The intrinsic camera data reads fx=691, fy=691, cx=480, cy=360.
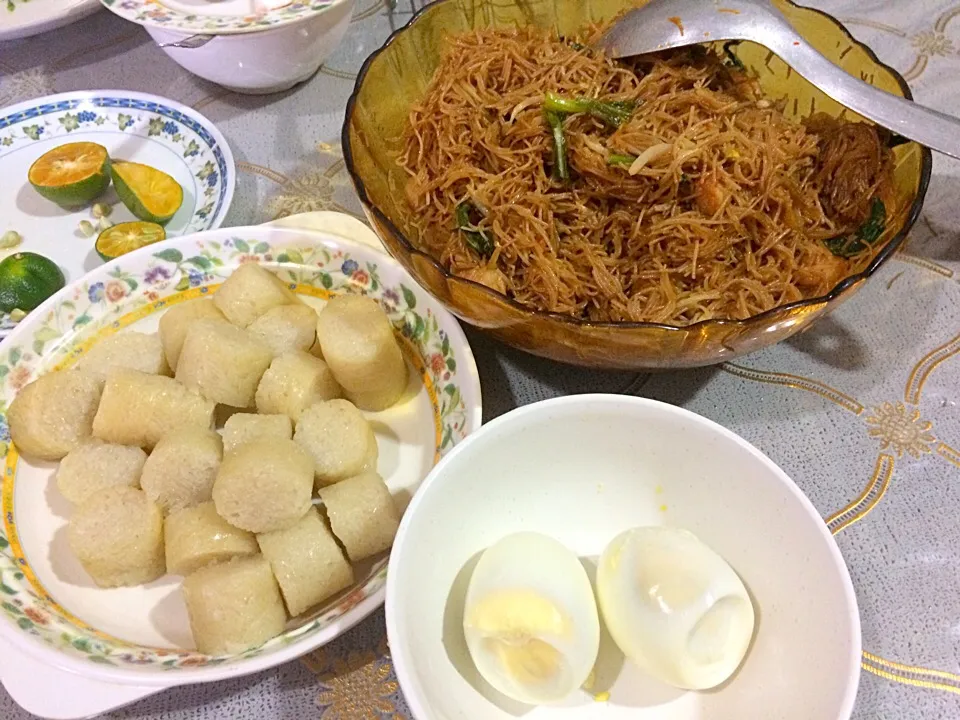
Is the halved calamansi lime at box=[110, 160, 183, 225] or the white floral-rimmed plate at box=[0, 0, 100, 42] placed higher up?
the white floral-rimmed plate at box=[0, 0, 100, 42]

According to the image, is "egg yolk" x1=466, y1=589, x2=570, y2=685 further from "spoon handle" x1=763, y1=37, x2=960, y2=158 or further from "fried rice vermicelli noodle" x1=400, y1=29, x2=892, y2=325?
"spoon handle" x1=763, y1=37, x2=960, y2=158

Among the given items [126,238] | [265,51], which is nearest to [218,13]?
[265,51]

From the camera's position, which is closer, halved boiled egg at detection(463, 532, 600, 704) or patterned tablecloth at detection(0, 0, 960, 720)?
halved boiled egg at detection(463, 532, 600, 704)

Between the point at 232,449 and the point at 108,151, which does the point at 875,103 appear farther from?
the point at 108,151

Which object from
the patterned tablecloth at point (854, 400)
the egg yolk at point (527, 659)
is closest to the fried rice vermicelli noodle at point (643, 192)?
the patterned tablecloth at point (854, 400)

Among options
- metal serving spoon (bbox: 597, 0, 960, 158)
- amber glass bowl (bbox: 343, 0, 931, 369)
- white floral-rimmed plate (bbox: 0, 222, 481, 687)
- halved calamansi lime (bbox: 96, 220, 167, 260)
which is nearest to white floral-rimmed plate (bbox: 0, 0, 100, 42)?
halved calamansi lime (bbox: 96, 220, 167, 260)
